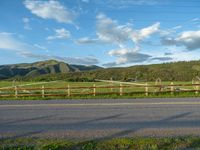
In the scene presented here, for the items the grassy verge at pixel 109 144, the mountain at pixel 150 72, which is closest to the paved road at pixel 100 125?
the grassy verge at pixel 109 144

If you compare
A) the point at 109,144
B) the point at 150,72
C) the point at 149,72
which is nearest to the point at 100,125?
the point at 109,144

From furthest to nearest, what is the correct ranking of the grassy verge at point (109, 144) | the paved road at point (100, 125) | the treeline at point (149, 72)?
the treeline at point (149, 72), the paved road at point (100, 125), the grassy verge at point (109, 144)

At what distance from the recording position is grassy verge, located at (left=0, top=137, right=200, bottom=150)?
26.6 ft

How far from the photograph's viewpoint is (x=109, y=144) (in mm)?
8539

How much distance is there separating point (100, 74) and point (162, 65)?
69.6 ft

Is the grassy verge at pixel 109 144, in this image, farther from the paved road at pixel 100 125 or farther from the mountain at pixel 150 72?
the mountain at pixel 150 72

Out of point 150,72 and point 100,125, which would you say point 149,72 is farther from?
point 100,125

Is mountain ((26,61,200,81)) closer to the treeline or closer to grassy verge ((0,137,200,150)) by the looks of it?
the treeline

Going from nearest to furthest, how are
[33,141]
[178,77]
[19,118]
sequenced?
1. [33,141]
2. [19,118]
3. [178,77]

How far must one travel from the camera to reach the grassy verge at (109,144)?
26.6 ft

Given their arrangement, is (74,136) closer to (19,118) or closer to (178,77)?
(19,118)

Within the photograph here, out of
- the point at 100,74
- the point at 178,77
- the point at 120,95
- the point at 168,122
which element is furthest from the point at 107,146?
the point at 100,74

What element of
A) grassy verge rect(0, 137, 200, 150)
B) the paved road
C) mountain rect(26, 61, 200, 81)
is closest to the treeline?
mountain rect(26, 61, 200, 81)

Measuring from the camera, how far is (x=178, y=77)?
10325cm
